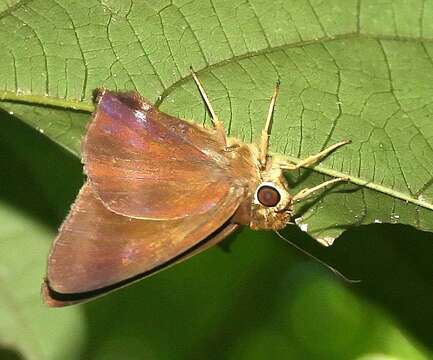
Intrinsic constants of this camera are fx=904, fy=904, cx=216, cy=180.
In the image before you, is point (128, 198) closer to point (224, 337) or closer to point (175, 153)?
point (175, 153)

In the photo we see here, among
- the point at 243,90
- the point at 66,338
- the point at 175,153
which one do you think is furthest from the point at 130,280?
the point at 66,338

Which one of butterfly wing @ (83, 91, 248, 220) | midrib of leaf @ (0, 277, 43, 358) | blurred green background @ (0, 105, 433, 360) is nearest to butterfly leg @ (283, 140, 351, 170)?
butterfly wing @ (83, 91, 248, 220)

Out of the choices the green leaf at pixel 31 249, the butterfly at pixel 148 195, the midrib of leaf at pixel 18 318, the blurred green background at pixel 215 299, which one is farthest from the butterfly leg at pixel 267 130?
the midrib of leaf at pixel 18 318

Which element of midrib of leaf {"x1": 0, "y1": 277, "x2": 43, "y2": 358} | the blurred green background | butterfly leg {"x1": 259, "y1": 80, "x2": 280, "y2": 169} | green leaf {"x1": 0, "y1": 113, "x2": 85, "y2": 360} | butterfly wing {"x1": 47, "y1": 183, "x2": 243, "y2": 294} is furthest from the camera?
midrib of leaf {"x1": 0, "y1": 277, "x2": 43, "y2": 358}

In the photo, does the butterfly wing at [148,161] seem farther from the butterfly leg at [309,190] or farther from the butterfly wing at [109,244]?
the butterfly leg at [309,190]

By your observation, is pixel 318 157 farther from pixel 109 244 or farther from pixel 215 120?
pixel 109 244

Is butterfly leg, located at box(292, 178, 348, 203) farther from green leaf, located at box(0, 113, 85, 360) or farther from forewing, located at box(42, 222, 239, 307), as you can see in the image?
green leaf, located at box(0, 113, 85, 360)

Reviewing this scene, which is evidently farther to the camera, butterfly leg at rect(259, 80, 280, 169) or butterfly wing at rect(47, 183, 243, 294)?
butterfly leg at rect(259, 80, 280, 169)
